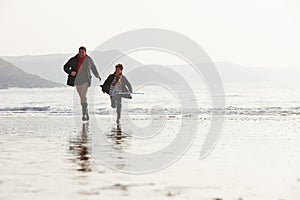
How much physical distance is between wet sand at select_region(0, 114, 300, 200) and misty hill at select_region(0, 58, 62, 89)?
4151 inches

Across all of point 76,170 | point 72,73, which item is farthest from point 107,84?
point 76,170

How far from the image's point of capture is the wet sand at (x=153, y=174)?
642 centimetres

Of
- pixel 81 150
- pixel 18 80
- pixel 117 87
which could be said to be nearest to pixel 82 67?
pixel 117 87

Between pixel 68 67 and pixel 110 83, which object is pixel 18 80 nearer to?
pixel 110 83

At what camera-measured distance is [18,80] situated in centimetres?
13000

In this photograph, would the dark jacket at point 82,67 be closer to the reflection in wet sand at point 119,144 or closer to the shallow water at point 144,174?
the reflection in wet sand at point 119,144

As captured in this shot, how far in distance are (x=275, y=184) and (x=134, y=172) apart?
2005 millimetres

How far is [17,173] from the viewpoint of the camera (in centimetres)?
769

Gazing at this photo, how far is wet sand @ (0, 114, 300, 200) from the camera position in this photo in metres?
6.42

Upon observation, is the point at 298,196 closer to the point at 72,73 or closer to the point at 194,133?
the point at 194,133

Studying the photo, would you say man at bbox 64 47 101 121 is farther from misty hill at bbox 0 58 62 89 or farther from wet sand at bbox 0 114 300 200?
misty hill at bbox 0 58 62 89

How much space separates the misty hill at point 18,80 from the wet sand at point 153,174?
105 meters

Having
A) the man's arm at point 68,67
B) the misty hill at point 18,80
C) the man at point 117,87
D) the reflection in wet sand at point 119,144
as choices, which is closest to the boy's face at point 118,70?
the man at point 117,87

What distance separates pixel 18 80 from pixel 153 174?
126 meters
